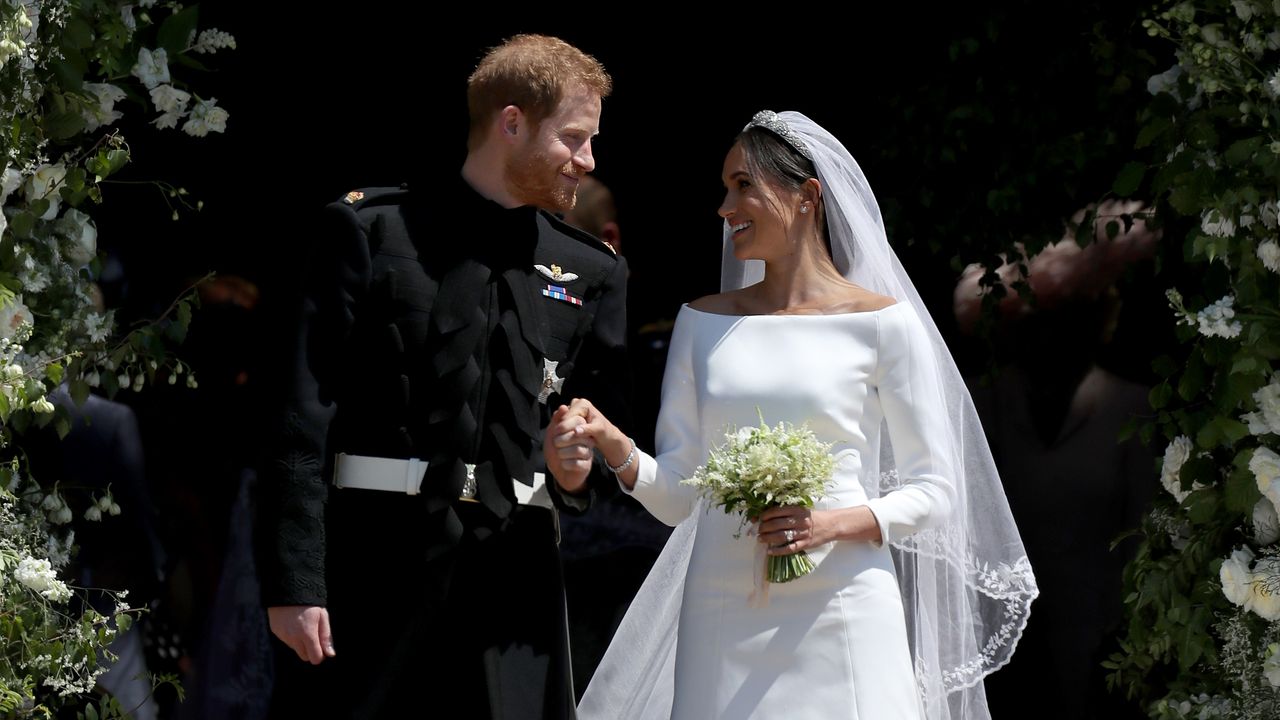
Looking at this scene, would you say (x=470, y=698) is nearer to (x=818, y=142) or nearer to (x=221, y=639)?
(x=818, y=142)

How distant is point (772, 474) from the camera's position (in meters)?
2.95

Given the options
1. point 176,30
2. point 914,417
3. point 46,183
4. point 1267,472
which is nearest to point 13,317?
point 46,183

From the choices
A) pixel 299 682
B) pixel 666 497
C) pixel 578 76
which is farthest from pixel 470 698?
pixel 578 76

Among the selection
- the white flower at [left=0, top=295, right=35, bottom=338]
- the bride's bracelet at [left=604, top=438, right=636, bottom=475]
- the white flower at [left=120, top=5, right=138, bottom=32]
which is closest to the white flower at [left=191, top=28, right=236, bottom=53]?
the white flower at [left=120, top=5, right=138, bottom=32]

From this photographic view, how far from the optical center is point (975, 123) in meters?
5.09

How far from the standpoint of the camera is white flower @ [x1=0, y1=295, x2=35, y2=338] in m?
3.18

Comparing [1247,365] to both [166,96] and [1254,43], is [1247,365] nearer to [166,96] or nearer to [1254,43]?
[1254,43]

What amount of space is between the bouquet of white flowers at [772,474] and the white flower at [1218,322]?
108 cm

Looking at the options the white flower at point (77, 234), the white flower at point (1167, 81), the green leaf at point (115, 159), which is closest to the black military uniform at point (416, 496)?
the green leaf at point (115, 159)

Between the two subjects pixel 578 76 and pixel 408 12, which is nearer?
pixel 578 76

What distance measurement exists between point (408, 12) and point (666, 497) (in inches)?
118

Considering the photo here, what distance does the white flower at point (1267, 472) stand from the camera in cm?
345

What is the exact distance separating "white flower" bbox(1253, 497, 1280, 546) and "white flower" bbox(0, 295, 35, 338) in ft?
9.01

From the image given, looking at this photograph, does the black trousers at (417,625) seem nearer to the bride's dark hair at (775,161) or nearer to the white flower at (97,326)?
the white flower at (97,326)
